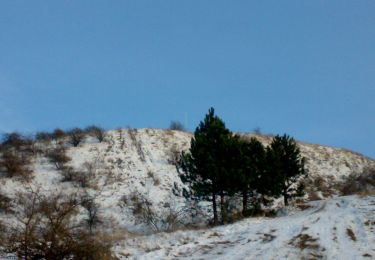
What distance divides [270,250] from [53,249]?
7.46 metres

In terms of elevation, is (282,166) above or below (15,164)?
below

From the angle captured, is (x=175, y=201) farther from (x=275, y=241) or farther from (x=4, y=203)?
(x=275, y=241)

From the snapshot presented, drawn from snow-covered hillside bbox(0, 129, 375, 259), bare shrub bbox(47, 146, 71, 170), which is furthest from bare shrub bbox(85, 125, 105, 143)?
bare shrub bbox(47, 146, 71, 170)

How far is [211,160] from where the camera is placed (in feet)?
99.5

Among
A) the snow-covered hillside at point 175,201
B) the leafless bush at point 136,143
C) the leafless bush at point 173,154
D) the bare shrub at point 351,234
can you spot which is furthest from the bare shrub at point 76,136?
the bare shrub at point 351,234

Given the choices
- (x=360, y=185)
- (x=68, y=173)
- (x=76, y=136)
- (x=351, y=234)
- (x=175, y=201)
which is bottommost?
(x=351, y=234)

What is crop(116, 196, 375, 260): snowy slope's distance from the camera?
16.5 m

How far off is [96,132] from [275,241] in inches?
1825

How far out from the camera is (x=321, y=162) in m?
66.1

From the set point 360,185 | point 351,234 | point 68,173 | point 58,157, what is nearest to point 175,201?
point 68,173

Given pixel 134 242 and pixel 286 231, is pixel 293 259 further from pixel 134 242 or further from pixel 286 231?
pixel 134 242

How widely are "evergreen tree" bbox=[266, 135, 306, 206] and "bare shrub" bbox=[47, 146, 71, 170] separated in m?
25.1

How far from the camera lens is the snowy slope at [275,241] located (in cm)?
1647

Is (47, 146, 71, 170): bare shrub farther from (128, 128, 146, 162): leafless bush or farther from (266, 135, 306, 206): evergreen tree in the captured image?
(266, 135, 306, 206): evergreen tree
